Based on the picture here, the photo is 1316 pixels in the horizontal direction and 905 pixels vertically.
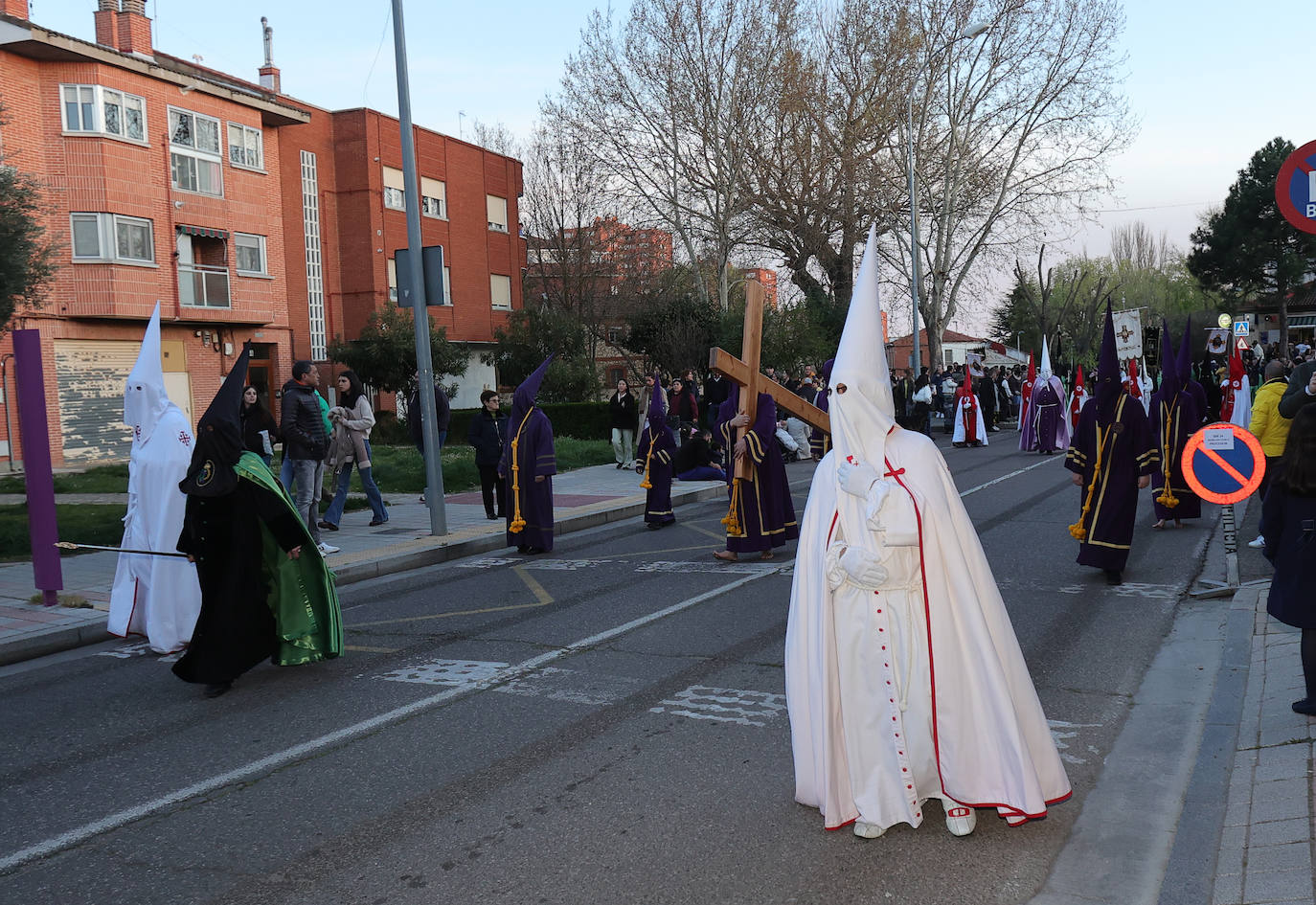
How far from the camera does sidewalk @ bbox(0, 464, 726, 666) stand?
795 centimetres

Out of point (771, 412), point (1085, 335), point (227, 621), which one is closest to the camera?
point (227, 621)

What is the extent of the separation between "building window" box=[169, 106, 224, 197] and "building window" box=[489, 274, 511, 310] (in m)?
14.9

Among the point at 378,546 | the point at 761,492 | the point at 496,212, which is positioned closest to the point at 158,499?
the point at 378,546

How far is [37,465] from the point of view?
865 cm

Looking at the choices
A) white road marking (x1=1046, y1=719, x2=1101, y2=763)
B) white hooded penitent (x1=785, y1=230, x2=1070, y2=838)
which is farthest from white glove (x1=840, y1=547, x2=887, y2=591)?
white road marking (x1=1046, y1=719, x2=1101, y2=763)

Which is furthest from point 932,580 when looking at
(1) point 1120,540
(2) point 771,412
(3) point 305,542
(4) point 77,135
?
(4) point 77,135

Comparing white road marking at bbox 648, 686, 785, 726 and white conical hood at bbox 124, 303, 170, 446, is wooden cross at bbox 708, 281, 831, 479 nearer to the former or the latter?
white road marking at bbox 648, 686, 785, 726

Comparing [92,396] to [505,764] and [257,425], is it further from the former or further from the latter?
[505,764]

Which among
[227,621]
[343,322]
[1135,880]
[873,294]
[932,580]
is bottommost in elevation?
[1135,880]

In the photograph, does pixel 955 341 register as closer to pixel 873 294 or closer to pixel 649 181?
pixel 649 181

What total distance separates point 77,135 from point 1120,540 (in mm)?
25263

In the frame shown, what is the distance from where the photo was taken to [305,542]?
656cm

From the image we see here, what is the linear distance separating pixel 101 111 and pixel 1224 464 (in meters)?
26.3

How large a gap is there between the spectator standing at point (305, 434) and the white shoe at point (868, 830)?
26.8ft
